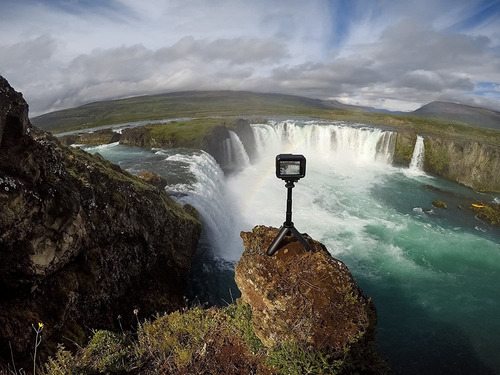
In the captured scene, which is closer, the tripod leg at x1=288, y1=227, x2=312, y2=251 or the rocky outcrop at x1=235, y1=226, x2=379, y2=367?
the rocky outcrop at x1=235, y1=226, x2=379, y2=367

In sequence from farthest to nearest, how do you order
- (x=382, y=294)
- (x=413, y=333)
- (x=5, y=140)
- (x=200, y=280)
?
(x=382, y=294) → (x=200, y=280) → (x=413, y=333) → (x=5, y=140)

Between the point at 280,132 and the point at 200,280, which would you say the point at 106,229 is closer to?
the point at 200,280

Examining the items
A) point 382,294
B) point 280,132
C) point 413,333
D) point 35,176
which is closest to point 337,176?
point 280,132

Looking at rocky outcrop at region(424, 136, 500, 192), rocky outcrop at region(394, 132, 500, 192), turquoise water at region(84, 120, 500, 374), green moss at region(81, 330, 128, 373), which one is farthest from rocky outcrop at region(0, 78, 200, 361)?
rocky outcrop at region(394, 132, 500, 192)

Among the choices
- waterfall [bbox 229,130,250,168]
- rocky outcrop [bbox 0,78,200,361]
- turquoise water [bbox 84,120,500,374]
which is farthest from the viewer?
waterfall [bbox 229,130,250,168]

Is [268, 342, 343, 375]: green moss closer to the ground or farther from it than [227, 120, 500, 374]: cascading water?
farther from it

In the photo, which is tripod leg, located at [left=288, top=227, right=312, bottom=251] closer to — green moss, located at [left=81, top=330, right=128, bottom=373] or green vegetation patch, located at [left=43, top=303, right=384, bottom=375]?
green vegetation patch, located at [left=43, top=303, right=384, bottom=375]

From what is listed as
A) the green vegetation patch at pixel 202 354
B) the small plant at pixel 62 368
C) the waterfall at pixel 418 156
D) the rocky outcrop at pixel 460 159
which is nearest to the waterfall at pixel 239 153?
the rocky outcrop at pixel 460 159
